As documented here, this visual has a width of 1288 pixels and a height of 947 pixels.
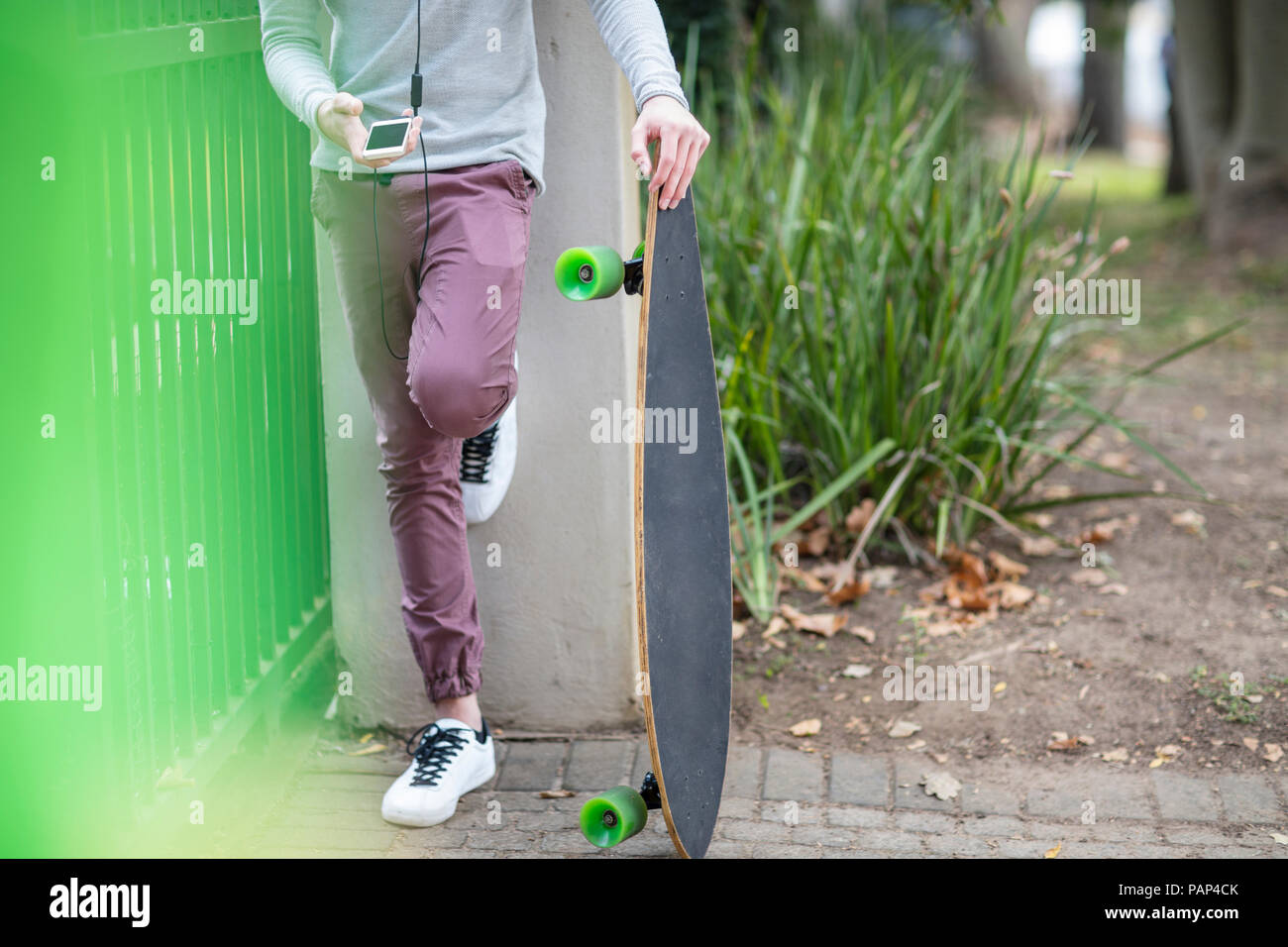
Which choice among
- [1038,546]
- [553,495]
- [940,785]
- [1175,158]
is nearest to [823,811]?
[940,785]

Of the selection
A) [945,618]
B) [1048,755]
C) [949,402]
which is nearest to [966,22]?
[949,402]

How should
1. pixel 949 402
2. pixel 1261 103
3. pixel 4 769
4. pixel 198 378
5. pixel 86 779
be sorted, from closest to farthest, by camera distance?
pixel 4 769
pixel 86 779
pixel 198 378
pixel 949 402
pixel 1261 103

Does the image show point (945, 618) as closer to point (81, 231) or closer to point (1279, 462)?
point (1279, 462)

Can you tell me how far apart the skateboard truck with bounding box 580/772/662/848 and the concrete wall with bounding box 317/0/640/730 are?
Answer: 65 cm

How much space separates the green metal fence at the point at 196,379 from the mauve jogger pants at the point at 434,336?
29 cm

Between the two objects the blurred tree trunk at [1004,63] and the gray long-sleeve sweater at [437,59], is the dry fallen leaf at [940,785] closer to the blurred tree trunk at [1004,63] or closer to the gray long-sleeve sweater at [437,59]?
the gray long-sleeve sweater at [437,59]

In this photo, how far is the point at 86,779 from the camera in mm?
2150

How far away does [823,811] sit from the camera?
281 cm

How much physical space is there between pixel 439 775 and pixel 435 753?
60 mm

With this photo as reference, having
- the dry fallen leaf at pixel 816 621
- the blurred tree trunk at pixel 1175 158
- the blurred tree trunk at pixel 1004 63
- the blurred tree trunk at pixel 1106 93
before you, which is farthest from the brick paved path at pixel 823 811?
the blurred tree trunk at pixel 1004 63

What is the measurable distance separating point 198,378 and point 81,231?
0.54 meters
